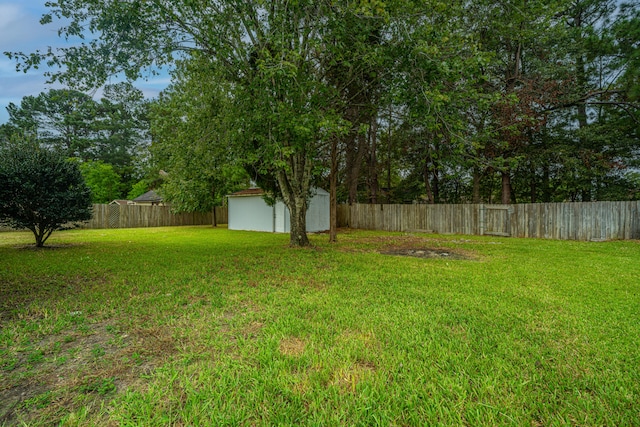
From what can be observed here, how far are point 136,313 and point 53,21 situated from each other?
20.3 ft

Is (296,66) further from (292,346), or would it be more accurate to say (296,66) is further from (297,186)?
(292,346)

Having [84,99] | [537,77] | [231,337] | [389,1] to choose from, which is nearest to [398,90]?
[389,1]

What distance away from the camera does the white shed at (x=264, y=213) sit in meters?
15.4

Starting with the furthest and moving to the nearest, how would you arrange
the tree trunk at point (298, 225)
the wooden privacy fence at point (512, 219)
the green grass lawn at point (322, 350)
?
the wooden privacy fence at point (512, 219)
the tree trunk at point (298, 225)
the green grass lawn at point (322, 350)

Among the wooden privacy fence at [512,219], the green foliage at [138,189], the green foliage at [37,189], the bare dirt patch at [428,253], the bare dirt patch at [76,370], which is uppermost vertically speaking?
the green foliage at [138,189]

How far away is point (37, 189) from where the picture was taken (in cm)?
852

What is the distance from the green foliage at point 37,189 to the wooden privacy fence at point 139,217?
9.96 metres

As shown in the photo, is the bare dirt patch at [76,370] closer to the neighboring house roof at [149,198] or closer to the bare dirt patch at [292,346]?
the bare dirt patch at [292,346]

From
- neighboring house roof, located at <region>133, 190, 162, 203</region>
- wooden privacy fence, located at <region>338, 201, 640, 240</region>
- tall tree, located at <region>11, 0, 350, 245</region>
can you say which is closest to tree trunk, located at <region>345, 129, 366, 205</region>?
wooden privacy fence, located at <region>338, 201, 640, 240</region>

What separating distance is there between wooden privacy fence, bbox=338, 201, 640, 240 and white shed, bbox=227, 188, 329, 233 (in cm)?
162

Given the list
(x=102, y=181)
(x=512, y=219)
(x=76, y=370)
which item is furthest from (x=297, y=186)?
(x=102, y=181)

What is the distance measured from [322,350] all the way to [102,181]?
3234cm

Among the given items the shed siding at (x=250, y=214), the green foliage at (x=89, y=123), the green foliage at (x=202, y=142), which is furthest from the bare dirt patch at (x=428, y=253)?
the shed siding at (x=250, y=214)

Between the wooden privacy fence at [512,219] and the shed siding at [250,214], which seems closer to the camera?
the wooden privacy fence at [512,219]
